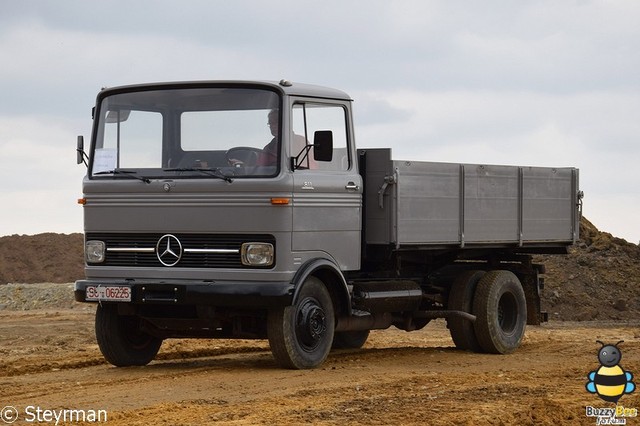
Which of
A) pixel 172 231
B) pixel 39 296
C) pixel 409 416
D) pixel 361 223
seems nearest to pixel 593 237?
pixel 39 296

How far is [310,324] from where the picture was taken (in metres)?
13.4

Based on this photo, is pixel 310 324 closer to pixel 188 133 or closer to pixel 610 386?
pixel 188 133

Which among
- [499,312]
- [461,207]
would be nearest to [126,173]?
[461,207]

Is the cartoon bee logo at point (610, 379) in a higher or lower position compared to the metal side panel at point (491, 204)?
lower

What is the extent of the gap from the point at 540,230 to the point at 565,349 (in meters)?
1.67

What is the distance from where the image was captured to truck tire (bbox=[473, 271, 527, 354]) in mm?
16344

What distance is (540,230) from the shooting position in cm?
1733

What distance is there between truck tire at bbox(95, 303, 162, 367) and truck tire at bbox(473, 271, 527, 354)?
4371 mm

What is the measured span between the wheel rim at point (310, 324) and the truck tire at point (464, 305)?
3.15 meters

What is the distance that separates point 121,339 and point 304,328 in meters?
2.38

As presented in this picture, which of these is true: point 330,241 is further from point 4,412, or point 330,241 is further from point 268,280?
point 4,412

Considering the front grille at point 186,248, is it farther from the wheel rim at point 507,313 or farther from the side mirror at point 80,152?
the wheel rim at point 507,313

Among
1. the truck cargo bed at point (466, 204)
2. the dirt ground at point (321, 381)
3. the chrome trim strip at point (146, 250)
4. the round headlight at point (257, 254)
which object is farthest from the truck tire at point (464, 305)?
the chrome trim strip at point (146, 250)

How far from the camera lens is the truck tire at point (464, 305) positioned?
644 inches
